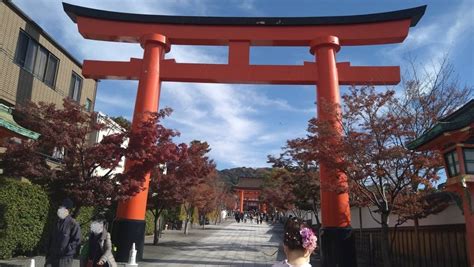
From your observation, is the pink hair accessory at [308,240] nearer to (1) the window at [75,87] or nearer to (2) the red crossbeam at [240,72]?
(2) the red crossbeam at [240,72]

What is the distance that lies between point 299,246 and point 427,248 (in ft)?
31.3

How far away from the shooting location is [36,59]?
592 inches

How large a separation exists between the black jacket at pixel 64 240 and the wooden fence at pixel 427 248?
8208 mm

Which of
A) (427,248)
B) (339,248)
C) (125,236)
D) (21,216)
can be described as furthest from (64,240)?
(427,248)

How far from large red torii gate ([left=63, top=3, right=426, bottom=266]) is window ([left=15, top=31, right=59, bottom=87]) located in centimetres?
175

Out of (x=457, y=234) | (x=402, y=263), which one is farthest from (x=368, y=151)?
(x=402, y=263)

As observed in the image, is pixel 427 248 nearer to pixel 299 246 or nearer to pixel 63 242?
pixel 63 242

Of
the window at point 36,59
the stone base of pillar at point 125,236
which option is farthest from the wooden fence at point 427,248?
the window at point 36,59

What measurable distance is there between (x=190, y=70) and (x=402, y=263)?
9.78 m

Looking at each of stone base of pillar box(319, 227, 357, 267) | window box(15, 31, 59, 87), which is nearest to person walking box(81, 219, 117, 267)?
stone base of pillar box(319, 227, 357, 267)

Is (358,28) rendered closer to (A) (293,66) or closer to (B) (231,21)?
(A) (293,66)

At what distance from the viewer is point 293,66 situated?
14938 mm

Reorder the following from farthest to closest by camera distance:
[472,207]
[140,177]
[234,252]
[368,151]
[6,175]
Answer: [234,252]
[140,177]
[6,175]
[368,151]
[472,207]

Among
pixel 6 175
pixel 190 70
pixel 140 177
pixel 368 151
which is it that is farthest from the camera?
pixel 190 70
